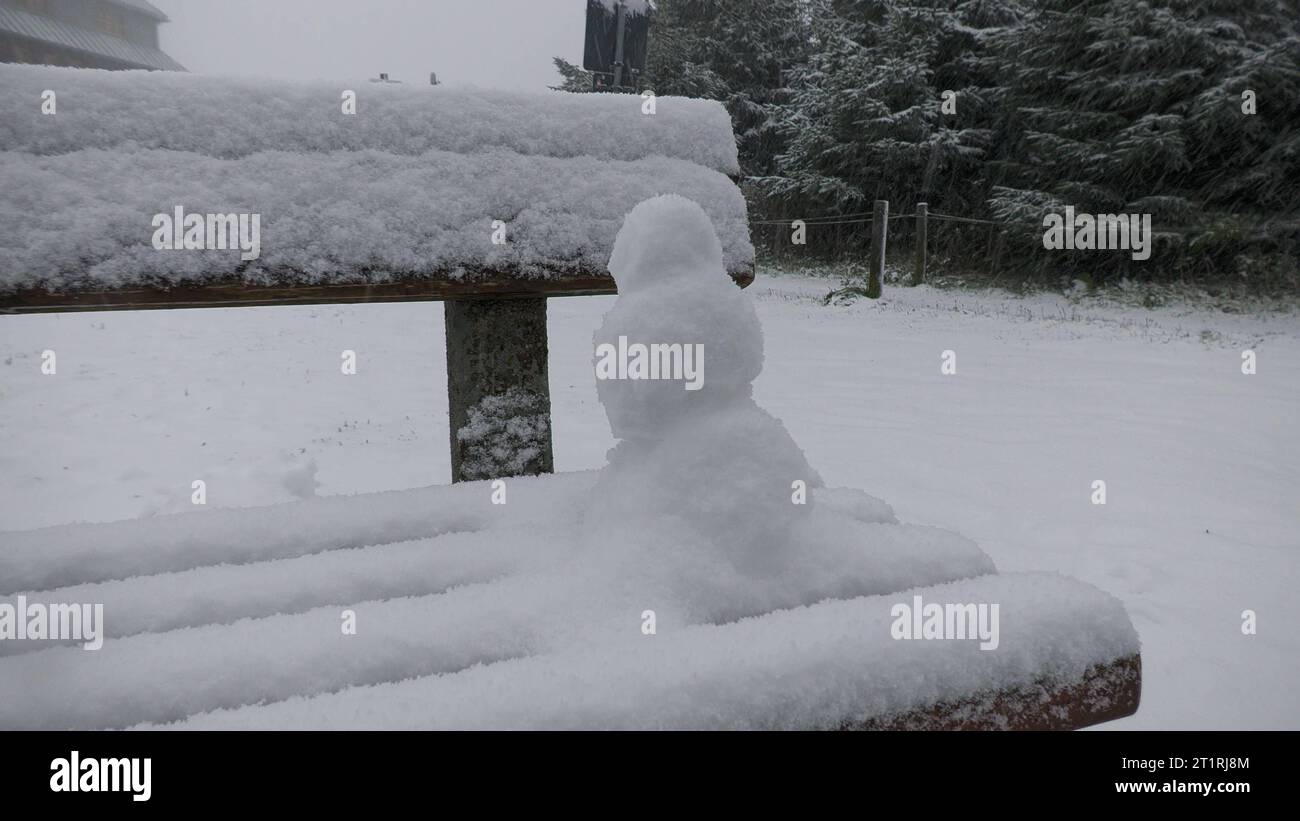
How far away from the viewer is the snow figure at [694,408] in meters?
1.12

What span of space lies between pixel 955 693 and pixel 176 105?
1.63 metres

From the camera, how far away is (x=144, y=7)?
3041 centimetres

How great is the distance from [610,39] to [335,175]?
4.75 m

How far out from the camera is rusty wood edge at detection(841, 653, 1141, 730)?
914mm

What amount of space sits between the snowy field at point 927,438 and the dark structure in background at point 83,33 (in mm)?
20597

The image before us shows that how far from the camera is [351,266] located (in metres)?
1.48

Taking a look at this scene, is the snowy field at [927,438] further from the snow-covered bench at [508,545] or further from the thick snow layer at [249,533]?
the thick snow layer at [249,533]

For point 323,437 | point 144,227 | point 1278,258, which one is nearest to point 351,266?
point 144,227

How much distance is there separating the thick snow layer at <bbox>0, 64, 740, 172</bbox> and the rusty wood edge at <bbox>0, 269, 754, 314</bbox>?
0.83ft

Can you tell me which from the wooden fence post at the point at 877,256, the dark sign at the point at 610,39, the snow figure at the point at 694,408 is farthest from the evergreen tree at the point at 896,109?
the snow figure at the point at 694,408

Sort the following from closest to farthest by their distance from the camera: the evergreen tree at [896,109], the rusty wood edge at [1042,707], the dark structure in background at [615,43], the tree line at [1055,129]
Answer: the rusty wood edge at [1042,707] → the dark structure in background at [615,43] → the tree line at [1055,129] → the evergreen tree at [896,109]

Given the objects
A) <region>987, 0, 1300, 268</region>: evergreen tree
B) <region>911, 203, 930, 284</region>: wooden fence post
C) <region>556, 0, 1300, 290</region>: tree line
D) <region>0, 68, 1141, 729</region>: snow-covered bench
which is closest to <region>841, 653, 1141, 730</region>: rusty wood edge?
<region>0, 68, 1141, 729</region>: snow-covered bench
